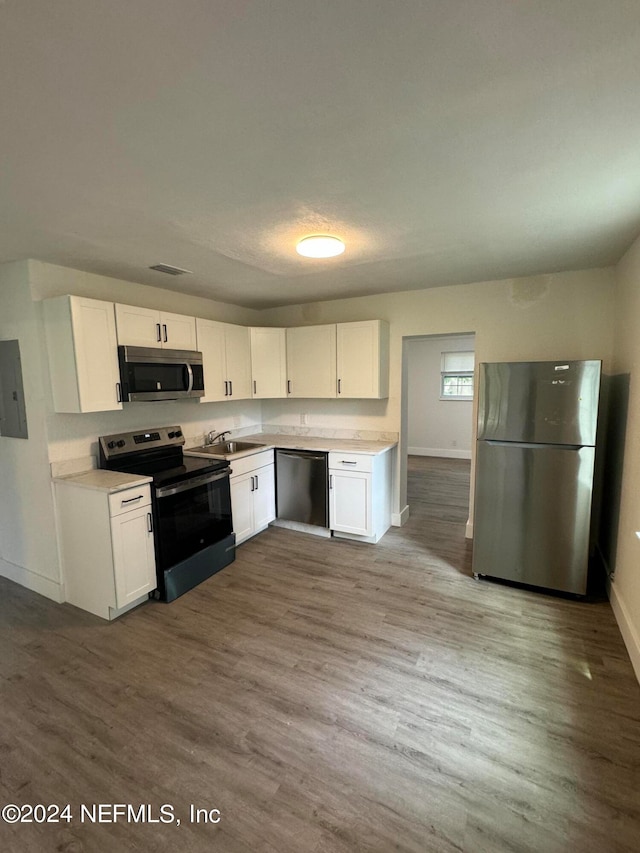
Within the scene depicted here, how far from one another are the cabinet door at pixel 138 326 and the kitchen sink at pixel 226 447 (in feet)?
3.99

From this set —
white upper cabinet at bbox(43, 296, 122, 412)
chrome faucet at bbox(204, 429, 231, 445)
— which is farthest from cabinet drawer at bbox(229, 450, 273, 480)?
white upper cabinet at bbox(43, 296, 122, 412)

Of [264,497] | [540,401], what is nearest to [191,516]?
[264,497]

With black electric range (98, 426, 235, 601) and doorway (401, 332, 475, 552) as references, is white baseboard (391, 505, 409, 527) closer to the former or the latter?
black electric range (98, 426, 235, 601)

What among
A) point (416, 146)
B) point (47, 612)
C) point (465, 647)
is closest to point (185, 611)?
point (47, 612)

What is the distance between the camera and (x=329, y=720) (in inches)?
76.1

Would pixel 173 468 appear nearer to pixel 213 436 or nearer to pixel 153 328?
pixel 213 436

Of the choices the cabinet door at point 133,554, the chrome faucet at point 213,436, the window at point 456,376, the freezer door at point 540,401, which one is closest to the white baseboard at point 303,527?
the chrome faucet at point 213,436

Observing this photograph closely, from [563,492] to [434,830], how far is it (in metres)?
2.19

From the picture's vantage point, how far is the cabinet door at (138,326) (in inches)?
117

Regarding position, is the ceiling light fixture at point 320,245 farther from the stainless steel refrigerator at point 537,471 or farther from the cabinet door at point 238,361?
the cabinet door at point 238,361

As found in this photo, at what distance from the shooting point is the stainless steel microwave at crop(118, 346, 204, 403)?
9.78 feet

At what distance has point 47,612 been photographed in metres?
2.86

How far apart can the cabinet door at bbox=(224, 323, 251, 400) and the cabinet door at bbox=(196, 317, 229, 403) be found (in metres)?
0.08

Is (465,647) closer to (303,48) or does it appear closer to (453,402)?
(303,48)
